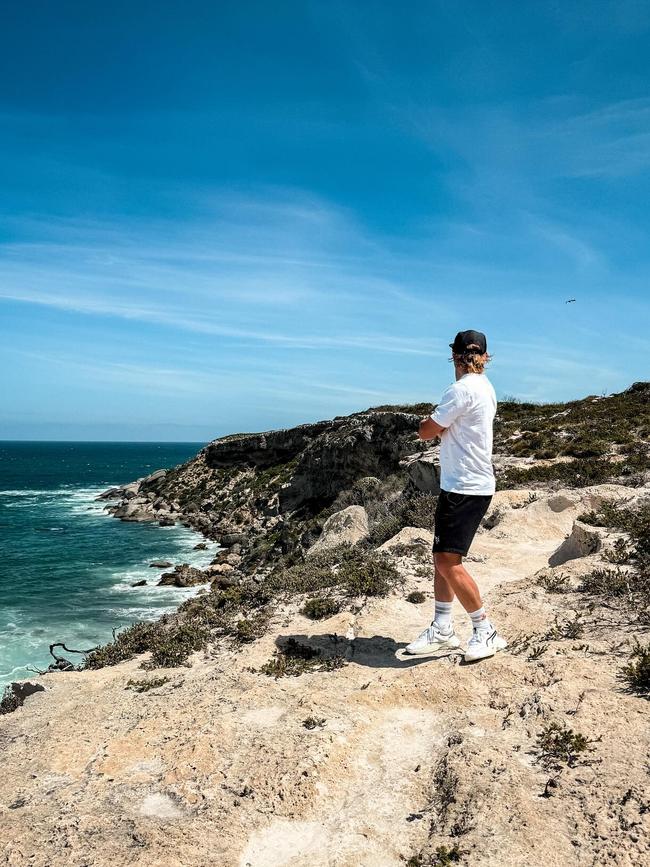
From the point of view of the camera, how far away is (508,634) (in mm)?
6715

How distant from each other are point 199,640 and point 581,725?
15.7ft

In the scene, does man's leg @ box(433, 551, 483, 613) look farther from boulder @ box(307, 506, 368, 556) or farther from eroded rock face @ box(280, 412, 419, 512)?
eroded rock face @ box(280, 412, 419, 512)

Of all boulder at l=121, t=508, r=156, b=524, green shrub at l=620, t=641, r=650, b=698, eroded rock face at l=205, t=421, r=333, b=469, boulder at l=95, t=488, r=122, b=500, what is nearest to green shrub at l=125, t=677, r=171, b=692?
green shrub at l=620, t=641, r=650, b=698

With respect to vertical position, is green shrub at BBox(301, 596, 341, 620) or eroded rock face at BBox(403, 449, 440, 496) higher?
eroded rock face at BBox(403, 449, 440, 496)

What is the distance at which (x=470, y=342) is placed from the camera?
586cm

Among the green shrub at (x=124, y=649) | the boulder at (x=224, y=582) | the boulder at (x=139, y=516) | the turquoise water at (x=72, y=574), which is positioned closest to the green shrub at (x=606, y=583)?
the green shrub at (x=124, y=649)

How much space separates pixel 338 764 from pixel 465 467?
2.88m

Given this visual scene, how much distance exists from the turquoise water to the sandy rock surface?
1627 centimetres

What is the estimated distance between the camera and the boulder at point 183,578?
32625 mm

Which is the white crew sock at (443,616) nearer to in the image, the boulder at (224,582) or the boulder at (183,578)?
the boulder at (224,582)

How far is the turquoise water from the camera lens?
23703mm

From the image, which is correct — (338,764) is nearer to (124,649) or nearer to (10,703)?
(10,703)

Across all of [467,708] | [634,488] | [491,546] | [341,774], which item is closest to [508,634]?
[467,708]

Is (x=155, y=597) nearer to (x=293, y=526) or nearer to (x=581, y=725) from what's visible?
(x=293, y=526)
